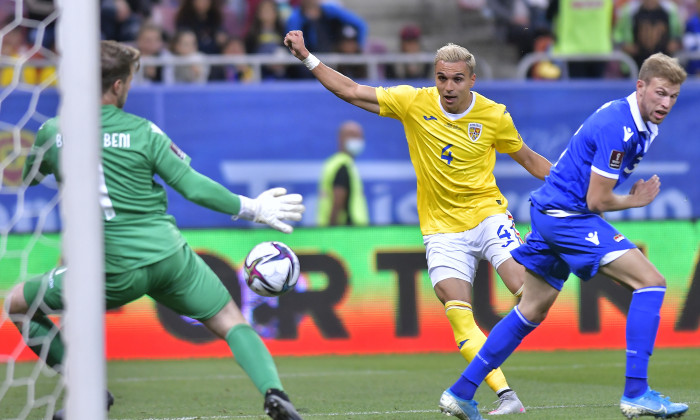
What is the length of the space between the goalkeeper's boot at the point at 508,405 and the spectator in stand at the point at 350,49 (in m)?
7.76

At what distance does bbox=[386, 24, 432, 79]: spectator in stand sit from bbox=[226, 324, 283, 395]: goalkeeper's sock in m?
8.75

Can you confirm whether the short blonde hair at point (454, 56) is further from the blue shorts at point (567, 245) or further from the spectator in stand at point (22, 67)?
the spectator in stand at point (22, 67)

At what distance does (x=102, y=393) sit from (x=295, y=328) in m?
6.63

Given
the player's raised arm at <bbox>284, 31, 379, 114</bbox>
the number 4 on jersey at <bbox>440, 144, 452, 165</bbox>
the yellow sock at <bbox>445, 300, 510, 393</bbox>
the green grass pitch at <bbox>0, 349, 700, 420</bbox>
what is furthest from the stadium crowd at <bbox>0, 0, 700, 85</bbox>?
the yellow sock at <bbox>445, 300, 510, 393</bbox>

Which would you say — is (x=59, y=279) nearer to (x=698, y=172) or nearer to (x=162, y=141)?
(x=162, y=141)

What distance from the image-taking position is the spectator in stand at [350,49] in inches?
531

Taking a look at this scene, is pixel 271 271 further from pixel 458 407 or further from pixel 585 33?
pixel 585 33

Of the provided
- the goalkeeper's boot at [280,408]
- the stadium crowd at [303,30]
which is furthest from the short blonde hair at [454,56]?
the stadium crowd at [303,30]

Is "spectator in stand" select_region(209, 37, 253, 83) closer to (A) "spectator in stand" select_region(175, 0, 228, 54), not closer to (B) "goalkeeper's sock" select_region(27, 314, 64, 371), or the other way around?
(A) "spectator in stand" select_region(175, 0, 228, 54)

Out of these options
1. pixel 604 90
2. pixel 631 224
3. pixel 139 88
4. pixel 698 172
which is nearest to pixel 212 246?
pixel 139 88

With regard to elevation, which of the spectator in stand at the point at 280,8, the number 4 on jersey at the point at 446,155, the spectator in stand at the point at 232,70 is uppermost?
the spectator in stand at the point at 280,8

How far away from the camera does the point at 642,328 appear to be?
534cm

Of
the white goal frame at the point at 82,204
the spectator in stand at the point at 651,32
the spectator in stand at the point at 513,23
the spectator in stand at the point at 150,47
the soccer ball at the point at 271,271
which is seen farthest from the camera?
the spectator in stand at the point at 513,23

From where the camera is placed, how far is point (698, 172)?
1341 centimetres
